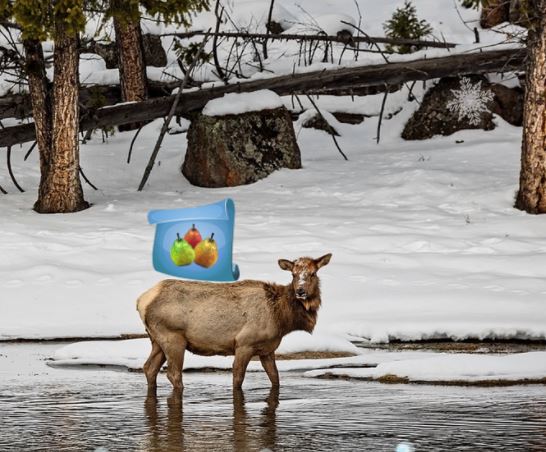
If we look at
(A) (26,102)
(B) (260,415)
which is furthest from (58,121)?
(B) (260,415)

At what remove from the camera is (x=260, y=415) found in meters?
8.98

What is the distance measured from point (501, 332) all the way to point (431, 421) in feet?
18.4

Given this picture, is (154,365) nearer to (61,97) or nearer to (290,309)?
(290,309)

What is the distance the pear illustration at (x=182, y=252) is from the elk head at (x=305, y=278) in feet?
2.91

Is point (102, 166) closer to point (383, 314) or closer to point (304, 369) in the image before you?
point (383, 314)

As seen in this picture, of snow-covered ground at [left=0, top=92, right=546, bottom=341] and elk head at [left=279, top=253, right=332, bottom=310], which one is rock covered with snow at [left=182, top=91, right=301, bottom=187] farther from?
elk head at [left=279, top=253, right=332, bottom=310]

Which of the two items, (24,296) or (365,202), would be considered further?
(365,202)

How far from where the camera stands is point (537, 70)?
20469 millimetres

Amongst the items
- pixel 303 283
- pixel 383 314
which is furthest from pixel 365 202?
pixel 303 283

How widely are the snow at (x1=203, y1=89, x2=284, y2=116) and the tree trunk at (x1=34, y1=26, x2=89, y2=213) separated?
341 centimetres

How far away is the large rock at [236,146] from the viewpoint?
933 inches

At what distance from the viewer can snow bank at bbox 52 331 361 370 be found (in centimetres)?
1221

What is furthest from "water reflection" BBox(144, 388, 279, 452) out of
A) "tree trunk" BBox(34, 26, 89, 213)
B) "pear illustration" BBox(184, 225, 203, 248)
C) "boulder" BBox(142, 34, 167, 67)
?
"boulder" BBox(142, 34, 167, 67)

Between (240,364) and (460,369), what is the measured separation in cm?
211
